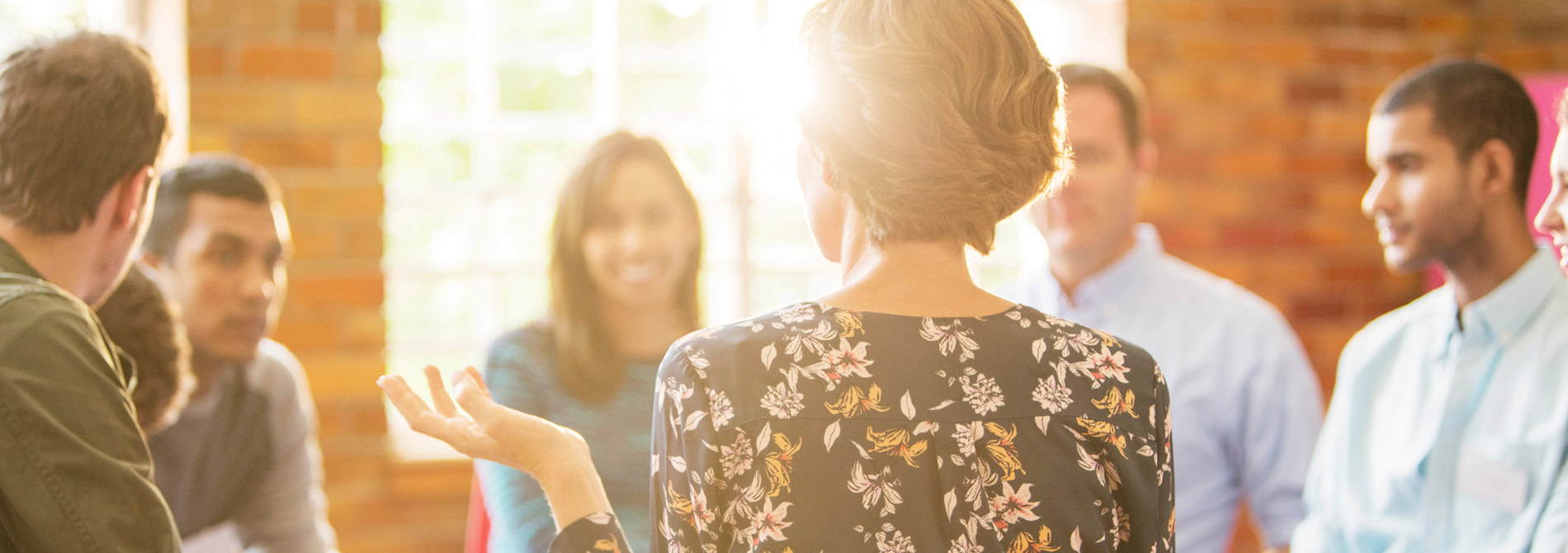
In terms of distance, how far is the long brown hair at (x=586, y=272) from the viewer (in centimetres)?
187

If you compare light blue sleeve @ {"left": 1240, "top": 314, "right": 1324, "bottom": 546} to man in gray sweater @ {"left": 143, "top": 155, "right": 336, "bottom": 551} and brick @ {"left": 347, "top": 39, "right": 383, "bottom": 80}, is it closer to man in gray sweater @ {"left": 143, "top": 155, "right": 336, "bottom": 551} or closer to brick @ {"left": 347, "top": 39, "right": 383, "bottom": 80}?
man in gray sweater @ {"left": 143, "top": 155, "right": 336, "bottom": 551}

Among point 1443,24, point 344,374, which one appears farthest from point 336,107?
point 1443,24

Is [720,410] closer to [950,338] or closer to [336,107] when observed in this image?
[950,338]

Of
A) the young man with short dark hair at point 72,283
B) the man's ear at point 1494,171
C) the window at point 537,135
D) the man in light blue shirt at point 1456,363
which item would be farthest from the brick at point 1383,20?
the young man with short dark hair at point 72,283

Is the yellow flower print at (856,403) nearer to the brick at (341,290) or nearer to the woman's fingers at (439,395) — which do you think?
the woman's fingers at (439,395)

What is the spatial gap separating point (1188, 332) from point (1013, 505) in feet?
4.38

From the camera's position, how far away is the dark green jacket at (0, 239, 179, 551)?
0.90m

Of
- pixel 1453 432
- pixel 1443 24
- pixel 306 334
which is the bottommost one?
pixel 306 334

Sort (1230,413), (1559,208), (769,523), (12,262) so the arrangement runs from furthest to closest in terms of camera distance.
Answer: (1230,413)
(1559,208)
(12,262)
(769,523)

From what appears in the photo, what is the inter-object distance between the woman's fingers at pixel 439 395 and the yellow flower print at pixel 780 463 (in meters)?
0.30

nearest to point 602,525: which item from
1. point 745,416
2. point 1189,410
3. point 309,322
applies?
point 745,416

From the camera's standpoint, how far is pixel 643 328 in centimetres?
201

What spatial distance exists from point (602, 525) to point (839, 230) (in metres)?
0.31

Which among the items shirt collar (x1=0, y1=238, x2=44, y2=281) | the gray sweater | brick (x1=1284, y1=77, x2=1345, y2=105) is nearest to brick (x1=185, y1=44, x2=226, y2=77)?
the gray sweater
